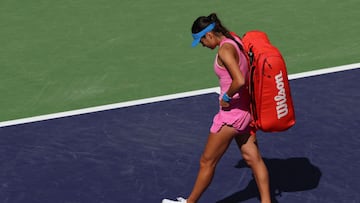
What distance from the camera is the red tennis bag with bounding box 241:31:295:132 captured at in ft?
29.4

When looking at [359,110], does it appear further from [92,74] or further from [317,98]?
[92,74]

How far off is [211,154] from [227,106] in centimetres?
59

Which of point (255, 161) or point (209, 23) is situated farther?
point (255, 161)

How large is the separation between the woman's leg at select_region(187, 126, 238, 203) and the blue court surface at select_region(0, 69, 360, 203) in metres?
0.57

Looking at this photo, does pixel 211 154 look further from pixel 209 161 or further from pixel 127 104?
pixel 127 104

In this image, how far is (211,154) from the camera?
9.46 m

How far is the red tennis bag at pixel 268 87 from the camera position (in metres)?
8.97

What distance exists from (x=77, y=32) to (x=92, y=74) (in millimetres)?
2093

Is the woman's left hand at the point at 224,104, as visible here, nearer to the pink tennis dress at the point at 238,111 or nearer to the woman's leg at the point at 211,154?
the pink tennis dress at the point at 238,111

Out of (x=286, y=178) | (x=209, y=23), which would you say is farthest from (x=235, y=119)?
(x=286, y=178)

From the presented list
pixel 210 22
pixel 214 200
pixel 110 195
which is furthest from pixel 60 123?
pixel 210 22

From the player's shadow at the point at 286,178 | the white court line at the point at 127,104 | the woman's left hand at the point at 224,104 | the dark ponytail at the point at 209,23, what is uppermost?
the dark ponytail at the point at 209,23

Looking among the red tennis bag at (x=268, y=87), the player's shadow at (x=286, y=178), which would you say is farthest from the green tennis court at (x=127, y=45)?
the red tennis bag at (x=268, y=87)

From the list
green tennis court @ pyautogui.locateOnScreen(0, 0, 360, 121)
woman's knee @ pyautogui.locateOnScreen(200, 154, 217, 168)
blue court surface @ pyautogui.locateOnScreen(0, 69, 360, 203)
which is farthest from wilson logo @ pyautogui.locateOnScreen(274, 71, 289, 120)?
green tennis court @ pyautogui.locateOnScreen(0, 0, 360, 121)
